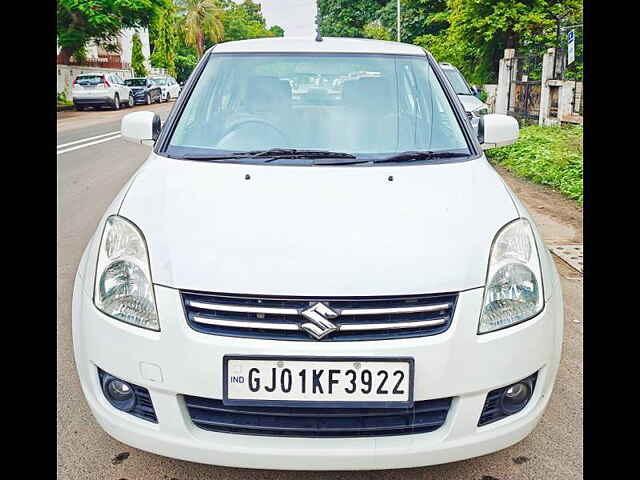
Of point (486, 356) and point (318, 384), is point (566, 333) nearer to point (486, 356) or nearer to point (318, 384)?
point (486, 356)

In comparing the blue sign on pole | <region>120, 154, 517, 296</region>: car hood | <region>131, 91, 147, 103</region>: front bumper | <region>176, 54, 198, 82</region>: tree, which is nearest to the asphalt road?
<region>120, 154, 517, 296</region>: car hood

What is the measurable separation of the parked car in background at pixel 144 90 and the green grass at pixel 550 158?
71.8ft

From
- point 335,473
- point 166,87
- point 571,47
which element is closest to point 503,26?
point 571,47

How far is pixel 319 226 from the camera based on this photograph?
2240 mm

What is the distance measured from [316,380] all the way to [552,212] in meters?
5.58

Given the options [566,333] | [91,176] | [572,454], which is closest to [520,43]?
[91,176]

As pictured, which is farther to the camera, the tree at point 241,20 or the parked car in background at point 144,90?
the tree at point 241,20

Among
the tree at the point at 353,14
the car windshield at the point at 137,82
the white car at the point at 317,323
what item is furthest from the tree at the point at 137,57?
the white car at the point at 317,323

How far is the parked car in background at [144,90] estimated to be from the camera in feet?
98.0

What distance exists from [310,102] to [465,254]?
1443mm

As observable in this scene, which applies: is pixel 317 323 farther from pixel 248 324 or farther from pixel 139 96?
pixel 139 96

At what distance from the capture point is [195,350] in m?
2.00

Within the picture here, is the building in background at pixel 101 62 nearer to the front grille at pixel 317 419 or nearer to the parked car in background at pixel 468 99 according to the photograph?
the parked car in background at pixel 468 99
